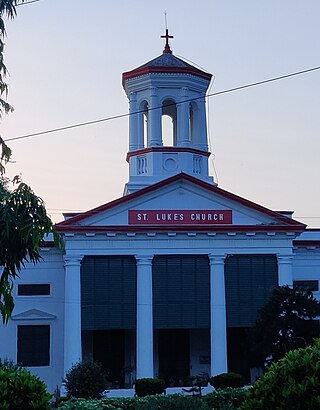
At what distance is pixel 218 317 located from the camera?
3588 centimetres

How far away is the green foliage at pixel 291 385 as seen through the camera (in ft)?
31.1

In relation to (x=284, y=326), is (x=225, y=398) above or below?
below

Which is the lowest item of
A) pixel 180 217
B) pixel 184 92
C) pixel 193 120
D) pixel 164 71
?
pixel 180 217

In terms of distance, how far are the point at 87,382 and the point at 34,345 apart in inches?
348

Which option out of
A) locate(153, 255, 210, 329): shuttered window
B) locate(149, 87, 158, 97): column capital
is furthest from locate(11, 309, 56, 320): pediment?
locate(149, 87, 158, 97): column capital

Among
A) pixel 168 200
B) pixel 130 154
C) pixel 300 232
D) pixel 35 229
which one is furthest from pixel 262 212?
pixel 35 229

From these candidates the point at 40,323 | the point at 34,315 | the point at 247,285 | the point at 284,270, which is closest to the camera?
the point at 284,270

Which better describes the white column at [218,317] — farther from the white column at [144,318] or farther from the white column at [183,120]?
the white column at [183,120]

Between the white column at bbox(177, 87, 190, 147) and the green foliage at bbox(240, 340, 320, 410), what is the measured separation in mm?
28253

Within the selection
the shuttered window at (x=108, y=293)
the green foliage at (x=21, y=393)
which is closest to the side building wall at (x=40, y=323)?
the shuttered window at (x=108, y=293)

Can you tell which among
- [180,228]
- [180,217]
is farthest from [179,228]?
[180,217]

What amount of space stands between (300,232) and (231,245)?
324 centimetres

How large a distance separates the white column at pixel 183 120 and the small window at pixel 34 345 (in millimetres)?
10546

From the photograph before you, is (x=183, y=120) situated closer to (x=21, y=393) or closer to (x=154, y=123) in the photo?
(x=154, y=123)
